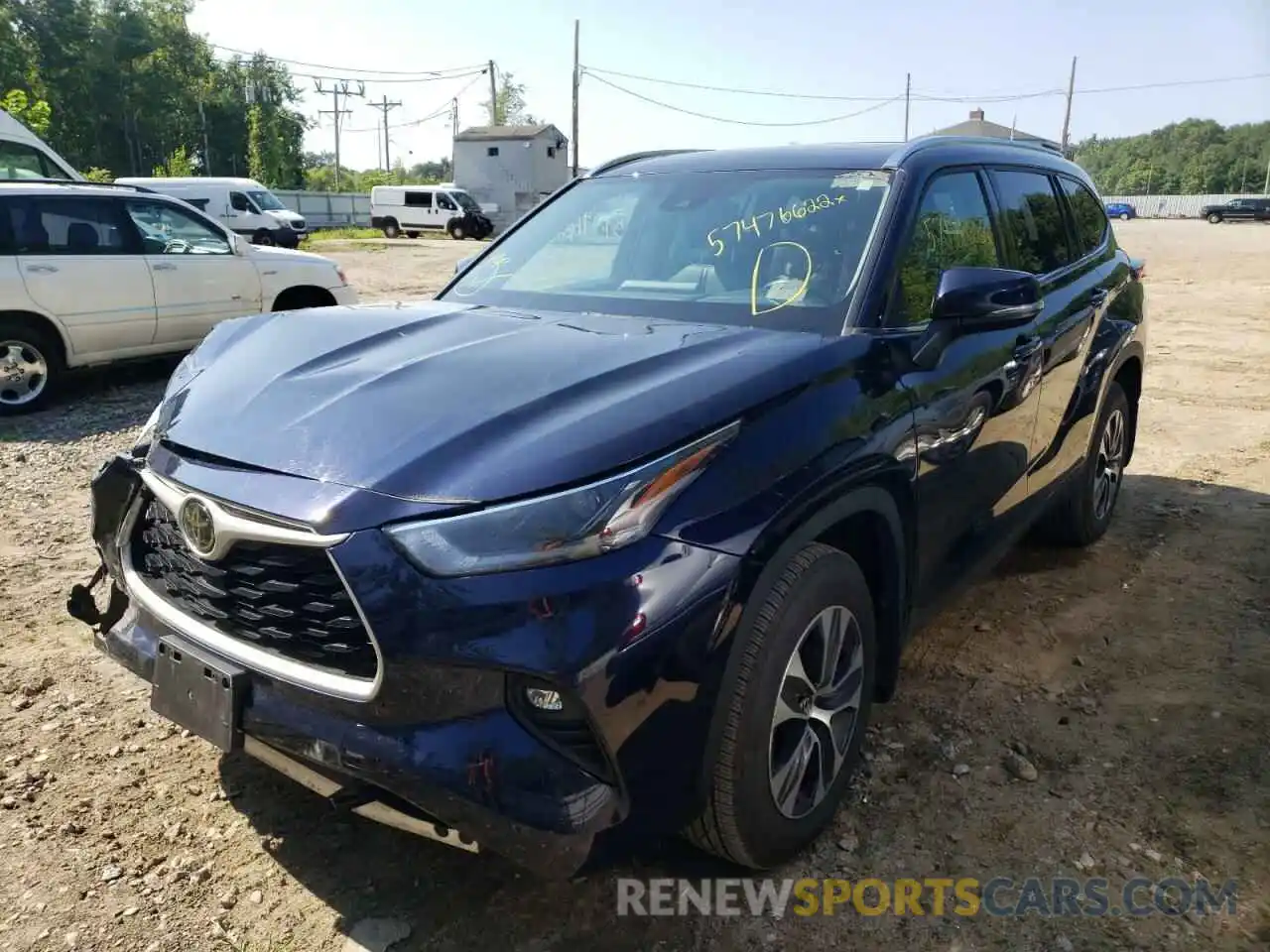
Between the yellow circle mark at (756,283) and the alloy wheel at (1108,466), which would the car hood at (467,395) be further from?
the alloy wheel at (1108,466)

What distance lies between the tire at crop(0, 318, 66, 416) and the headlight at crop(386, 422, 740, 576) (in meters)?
7.15

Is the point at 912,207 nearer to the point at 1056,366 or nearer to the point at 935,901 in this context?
the point at 1056,366

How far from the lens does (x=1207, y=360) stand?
10.1 m

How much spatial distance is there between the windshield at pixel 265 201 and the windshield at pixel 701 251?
26.9m

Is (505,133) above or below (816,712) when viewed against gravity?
above

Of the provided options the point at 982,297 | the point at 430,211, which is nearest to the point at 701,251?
the point at 982,297

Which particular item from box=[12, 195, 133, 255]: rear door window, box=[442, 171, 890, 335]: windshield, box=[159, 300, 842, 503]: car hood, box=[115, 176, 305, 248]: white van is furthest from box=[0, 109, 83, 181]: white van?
box=[159, 300, 842, 503]: car hood

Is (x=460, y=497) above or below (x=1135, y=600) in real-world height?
above

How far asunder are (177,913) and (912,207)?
2.82m

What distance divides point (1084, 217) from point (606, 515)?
3708mm

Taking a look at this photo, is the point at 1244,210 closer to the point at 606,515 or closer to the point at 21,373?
the point at 21,373

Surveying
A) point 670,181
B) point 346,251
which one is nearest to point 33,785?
point 670,181

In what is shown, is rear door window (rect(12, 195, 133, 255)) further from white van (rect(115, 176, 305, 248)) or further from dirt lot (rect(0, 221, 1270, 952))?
white van (rect(115, 176, 305, 248))

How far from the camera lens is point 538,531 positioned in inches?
72.1
